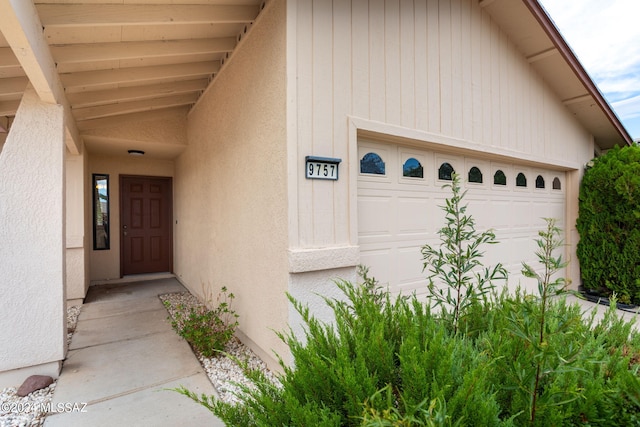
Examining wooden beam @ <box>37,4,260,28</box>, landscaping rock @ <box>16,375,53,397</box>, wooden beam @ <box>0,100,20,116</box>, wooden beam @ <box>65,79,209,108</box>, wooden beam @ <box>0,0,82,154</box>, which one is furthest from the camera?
wooden beam @ <box>65,79,209,108</box>

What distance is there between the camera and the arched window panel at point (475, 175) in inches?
177

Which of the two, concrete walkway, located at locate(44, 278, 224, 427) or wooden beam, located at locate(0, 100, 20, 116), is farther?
wooden beam, located at locate(0, 100, 20, 116)

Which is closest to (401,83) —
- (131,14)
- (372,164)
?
(372,164)

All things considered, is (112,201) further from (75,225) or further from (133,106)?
(133,106)

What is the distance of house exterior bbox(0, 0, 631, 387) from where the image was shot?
109 inches

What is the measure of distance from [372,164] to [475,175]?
6.52ft

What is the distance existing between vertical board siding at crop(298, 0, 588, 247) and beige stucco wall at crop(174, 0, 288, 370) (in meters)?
0.29

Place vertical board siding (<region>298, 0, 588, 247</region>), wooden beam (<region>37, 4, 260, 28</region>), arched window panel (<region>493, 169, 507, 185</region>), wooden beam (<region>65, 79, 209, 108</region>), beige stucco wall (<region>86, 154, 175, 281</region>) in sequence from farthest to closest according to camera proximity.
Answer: beige stucco wall (<region>86, 154, 175, 281</region>)
arched window panel (<region>493, 169, 507, 185</region>)
wooden beam (<region>65, 79, 209, 108</region>)
vertical board siding (<region>298, 0, 588, 247</region>)
wooden beam (<region>37, 4, 260, 28</region>)

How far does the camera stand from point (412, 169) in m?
3.85

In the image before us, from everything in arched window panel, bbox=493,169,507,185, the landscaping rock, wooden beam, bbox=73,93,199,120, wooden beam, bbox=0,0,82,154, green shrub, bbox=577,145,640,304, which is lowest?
the landscaping rock

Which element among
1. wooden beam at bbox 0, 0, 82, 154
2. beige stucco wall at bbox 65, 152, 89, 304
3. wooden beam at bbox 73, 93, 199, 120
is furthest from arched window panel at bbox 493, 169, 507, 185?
beige stucco wall at bbox 65, 152, 89, 304

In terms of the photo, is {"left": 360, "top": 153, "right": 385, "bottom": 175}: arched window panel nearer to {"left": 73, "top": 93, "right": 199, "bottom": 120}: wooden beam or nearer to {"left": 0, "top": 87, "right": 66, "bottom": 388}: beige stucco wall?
{"left": 0, "top": 87, "right": 66, "bottom": 388}: beige stucco wall

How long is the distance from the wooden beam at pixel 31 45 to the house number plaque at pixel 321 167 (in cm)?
206

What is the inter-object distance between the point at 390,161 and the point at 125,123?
4520 mm
